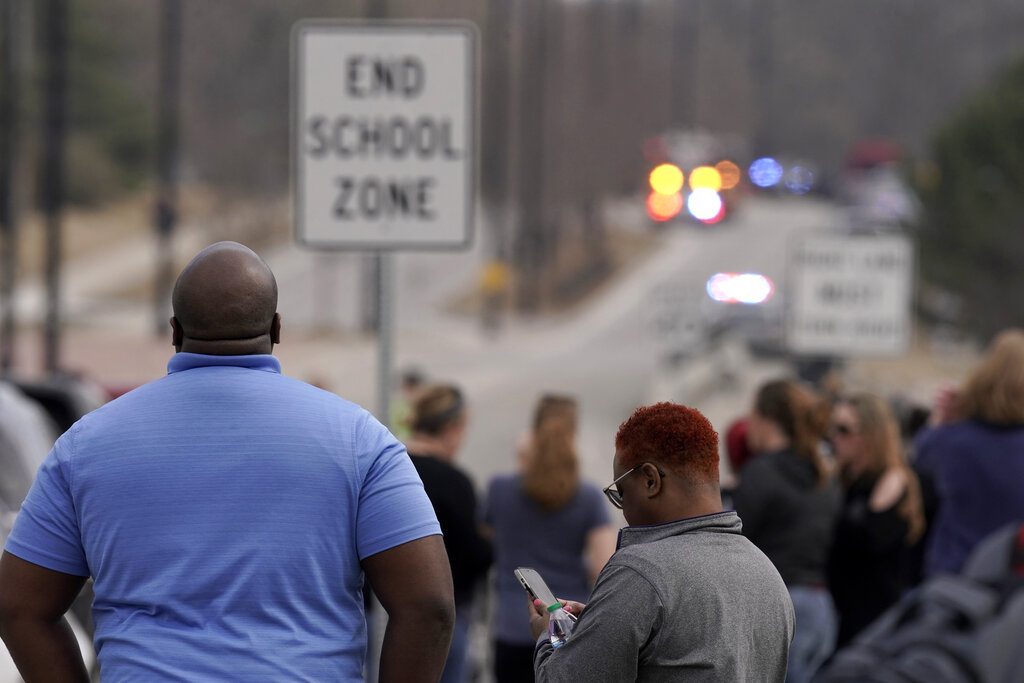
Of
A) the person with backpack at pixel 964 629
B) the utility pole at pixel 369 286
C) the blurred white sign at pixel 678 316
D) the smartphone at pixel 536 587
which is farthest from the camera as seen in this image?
the utility pole at pixel 369 286

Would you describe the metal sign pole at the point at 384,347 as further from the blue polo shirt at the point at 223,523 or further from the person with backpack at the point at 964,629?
the blue polo shirt at the point at 223,523

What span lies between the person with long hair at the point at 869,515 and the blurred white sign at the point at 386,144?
70.6 inches

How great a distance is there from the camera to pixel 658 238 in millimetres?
77312

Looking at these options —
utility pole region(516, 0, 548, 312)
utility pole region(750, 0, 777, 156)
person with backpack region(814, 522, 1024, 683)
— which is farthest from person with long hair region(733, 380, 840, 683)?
utility pole region(750, 0, 777, 156)

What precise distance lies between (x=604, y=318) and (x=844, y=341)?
4488 centimetres

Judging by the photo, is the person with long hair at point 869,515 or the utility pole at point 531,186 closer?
the person with long hair at point 869,515

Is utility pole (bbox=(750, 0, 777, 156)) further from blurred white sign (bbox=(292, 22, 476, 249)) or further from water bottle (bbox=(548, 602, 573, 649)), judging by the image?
water bottle (bbox=(548, 602, 573, 649))

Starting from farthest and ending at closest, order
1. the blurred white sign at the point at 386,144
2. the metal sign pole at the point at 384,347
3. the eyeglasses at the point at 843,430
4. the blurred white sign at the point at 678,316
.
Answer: the blurred white sign at the point at 678,316 → the eyeglasses at the point at 843,430 → the blurred white sign at the point at 386,144 → the metal sign pole at the point at 384,347

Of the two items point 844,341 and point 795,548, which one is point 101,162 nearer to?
point 844,341

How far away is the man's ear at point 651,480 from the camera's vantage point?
3.32m

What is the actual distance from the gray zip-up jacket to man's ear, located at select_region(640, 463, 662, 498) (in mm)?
69

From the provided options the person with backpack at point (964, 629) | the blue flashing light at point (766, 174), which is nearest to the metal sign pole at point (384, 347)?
the person with backpack at point (964, 629)

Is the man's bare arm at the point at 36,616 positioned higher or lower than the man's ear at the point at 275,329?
lower

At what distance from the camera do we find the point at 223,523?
314cm
